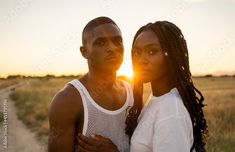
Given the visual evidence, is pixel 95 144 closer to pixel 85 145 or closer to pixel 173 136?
pixel 85 145

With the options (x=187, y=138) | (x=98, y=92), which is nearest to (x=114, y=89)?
(x=98, y=92)

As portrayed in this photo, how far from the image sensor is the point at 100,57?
3527 millimetres

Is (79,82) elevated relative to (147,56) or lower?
lower

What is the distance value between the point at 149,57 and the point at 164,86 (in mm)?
245

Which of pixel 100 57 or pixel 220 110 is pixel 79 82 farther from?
pixel 220 110

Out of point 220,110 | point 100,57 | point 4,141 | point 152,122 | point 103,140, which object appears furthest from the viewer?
point 220,110

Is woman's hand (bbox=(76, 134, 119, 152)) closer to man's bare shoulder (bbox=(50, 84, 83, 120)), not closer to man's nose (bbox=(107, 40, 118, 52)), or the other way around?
man's bare shoulder (bbox=(50, 84, 83, 120))

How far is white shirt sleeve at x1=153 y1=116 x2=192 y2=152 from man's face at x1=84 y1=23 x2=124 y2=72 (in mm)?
1092

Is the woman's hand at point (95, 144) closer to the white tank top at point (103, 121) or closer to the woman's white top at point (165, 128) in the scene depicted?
the white tank top at point (103, 121)

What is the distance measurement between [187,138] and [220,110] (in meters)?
15.3

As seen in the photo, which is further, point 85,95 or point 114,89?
point 114,89

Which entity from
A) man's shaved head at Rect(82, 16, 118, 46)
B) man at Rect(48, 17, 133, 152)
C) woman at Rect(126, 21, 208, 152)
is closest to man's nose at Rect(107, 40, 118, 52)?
man at Rect(48, 17, 133, 152)

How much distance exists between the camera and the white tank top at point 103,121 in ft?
11.2

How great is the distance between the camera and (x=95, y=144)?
3256 millimetres
